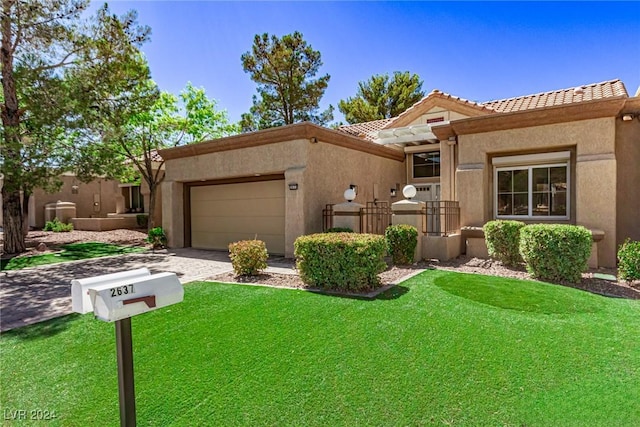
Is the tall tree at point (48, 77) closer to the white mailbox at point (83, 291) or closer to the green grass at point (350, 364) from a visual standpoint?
the green grass at point (350, 364)

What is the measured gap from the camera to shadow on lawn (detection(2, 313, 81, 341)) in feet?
17.1

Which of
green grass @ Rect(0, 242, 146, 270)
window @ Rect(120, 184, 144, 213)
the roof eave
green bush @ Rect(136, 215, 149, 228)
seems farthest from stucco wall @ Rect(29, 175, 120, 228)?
the roof eave

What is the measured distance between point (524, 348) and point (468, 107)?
13.5 m

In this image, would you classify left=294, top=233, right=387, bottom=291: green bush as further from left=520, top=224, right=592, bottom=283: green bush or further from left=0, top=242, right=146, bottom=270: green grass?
left=0, top=242, right=146, bottom=270: green grass

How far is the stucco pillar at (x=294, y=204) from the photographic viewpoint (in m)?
11.1

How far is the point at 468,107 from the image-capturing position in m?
15.7

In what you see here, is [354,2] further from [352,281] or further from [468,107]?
[352,281]

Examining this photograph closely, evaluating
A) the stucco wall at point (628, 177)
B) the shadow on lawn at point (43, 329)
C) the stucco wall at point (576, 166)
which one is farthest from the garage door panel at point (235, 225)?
the stucco wall at point (628, 177)

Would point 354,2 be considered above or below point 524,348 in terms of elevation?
above

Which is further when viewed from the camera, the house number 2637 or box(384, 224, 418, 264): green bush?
box(384, 224, 418, 264): green bush

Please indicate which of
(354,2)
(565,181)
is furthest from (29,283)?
(565,181)

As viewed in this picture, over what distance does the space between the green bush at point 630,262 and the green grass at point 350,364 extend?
1663 millimetres

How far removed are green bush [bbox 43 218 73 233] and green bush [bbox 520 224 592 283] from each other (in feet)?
76.2

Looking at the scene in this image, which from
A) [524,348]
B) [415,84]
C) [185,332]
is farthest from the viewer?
[415,84]
